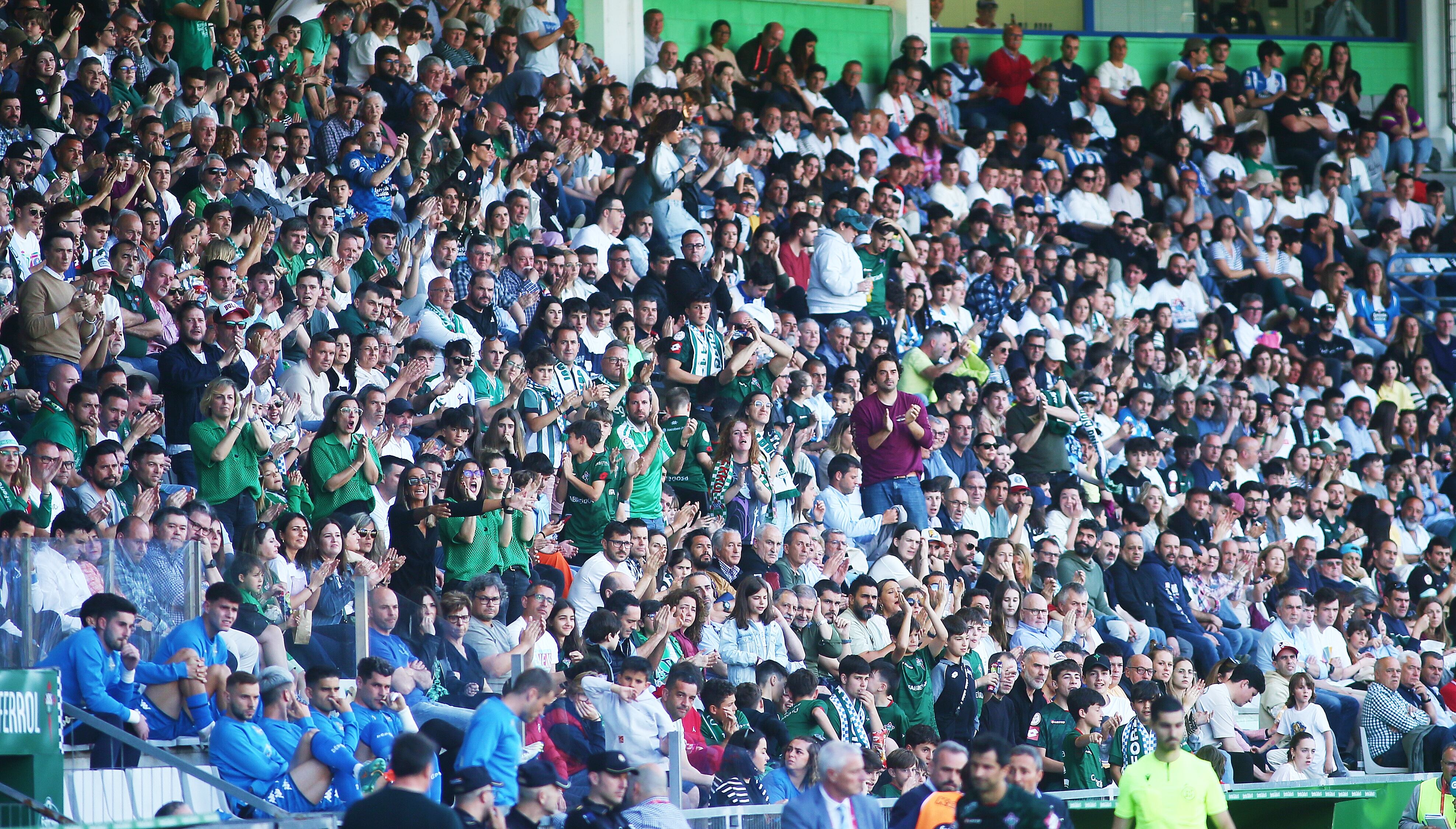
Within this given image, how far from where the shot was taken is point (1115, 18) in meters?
22.4

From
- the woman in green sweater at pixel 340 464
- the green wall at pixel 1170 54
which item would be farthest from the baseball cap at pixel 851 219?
the woman in green sweater at pixel 340 464

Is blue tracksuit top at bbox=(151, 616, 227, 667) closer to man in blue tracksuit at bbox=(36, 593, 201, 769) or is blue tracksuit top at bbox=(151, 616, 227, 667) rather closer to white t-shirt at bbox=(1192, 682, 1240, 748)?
man in blue tracksuit at bbox=(36, 593, 201, 769)

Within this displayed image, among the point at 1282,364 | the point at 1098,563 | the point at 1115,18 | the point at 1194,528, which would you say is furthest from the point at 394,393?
the point at 1115,18

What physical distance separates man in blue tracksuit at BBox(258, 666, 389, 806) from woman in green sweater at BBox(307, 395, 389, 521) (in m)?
2.41

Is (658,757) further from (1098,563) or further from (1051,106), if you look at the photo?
(1051,106)

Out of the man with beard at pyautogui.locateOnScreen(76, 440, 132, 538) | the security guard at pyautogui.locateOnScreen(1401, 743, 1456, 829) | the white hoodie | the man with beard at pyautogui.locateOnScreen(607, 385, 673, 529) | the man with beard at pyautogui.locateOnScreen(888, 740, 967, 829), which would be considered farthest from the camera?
the white hoodie

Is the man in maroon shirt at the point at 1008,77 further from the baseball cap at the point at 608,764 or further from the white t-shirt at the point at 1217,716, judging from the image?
the baseball cap at the point at 608,764

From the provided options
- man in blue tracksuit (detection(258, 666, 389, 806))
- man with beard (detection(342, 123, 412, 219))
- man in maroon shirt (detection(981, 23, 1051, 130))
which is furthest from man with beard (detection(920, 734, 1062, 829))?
man in maroon shirt (detection(981, 23, 1051, 130))

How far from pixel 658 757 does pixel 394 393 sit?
11.8 ft

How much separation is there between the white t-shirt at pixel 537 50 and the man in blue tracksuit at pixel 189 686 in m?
8.69

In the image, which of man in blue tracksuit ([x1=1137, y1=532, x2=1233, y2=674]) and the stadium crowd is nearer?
the stadium crowd

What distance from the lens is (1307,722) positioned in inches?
524

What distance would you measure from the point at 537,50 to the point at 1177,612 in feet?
24.1

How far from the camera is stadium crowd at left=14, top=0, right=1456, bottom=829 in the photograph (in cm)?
938
